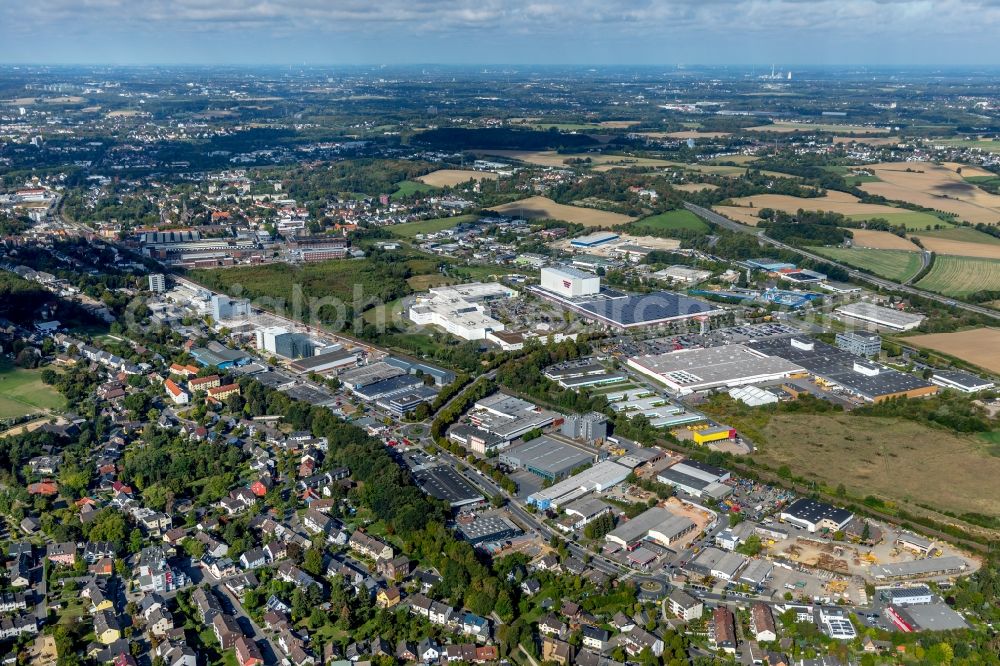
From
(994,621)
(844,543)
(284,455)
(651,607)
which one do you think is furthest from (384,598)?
(994,621)

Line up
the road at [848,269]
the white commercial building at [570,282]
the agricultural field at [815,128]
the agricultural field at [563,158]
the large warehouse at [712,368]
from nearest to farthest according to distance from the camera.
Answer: the large warehouse at [712,368]
the road at [848,269]
the white commercial building at [570,282]
the agricultural field at [563,158]
the agricultural field at [815,128]

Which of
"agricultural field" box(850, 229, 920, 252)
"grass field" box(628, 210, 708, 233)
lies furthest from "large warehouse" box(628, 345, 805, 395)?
"grass field" box(628, 210, 708, 233)

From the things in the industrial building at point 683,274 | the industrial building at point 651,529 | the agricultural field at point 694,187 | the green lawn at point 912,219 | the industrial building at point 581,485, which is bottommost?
the industrial building at point 651,529

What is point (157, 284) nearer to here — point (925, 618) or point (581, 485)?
point (581, 485)

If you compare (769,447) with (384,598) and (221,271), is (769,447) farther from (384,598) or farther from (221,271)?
(221,271)

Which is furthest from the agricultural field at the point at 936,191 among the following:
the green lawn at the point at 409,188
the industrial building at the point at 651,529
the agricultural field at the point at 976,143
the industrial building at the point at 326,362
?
the industrial building at the point at 651,529

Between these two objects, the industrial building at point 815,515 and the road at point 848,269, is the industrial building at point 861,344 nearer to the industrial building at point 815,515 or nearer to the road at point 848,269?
the road at point 848,269
